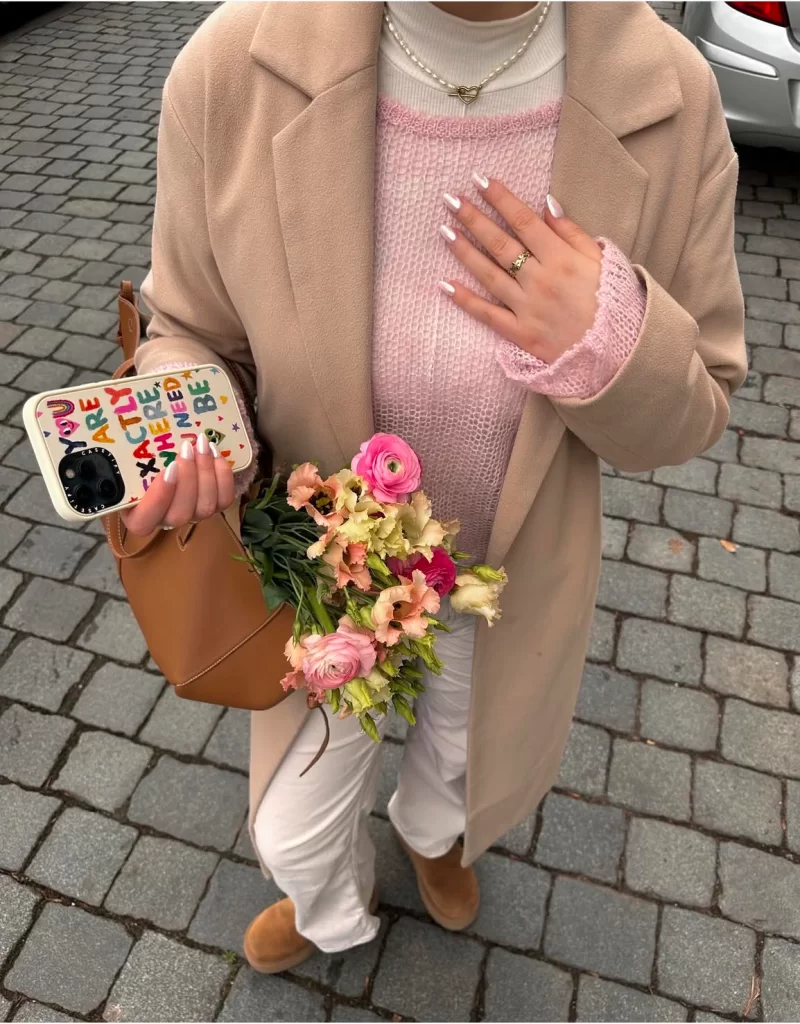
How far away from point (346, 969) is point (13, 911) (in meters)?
1.02

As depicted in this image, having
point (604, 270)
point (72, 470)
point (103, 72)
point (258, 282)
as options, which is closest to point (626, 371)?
point (604, 270)

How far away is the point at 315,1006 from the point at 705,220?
2224 millimetres

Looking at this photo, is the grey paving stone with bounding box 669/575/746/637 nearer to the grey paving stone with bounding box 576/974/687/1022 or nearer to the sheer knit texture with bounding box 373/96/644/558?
the grey paving stone with bounding box 576/974/687/1022

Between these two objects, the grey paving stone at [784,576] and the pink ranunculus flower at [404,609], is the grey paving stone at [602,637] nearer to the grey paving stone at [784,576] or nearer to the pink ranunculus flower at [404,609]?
the grey paving stone at [784,576]

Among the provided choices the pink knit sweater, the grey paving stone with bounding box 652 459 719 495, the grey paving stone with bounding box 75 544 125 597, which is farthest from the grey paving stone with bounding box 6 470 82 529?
the grey paving stone with bounding box 652 459 719 495

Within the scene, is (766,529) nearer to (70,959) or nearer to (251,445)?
(251,445)

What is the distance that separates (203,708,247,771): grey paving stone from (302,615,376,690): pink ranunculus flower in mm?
1666

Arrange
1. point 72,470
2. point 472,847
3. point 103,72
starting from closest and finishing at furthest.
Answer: point 72,470 → point 472,847 → point 103,72

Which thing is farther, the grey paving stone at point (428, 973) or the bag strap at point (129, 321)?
the grey paving stone at point (428, 973)

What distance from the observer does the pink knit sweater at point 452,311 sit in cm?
124

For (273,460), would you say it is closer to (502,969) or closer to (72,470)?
(72,470)

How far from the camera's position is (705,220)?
4.33 feet

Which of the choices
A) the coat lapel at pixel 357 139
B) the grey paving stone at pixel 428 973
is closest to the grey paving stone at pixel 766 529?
the grey paving stone at pixel 428 973

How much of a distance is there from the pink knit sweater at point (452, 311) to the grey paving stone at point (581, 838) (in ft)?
5.41
